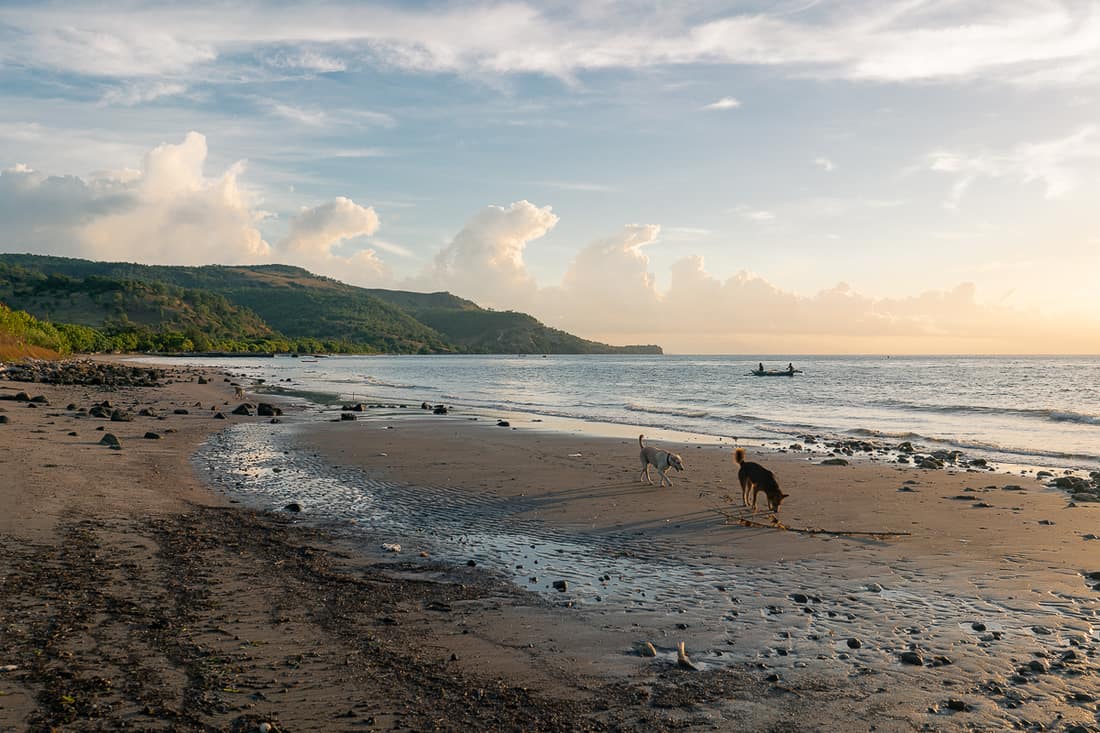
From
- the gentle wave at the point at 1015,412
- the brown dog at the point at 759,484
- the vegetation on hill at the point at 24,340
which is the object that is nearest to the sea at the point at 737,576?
the brown dog at the point at 759,484

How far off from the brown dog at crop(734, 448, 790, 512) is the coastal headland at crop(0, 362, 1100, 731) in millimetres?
524

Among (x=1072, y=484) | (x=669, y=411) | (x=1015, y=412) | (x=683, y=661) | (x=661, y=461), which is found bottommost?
(x=669, y=411)

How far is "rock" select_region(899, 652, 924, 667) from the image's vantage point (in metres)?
6.98

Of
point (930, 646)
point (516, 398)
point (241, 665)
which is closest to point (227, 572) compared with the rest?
point (241, 665)

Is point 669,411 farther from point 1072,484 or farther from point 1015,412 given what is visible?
point 1072,484

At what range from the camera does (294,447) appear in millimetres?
23875

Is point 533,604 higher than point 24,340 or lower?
lower

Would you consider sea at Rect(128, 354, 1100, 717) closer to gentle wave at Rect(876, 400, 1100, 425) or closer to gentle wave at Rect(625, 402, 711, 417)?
gentle wave at Rect(876, 400, 1100, 425)

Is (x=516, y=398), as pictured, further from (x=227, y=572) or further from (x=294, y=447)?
(x=227, y=572)

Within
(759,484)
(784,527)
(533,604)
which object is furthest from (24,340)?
(533,604)

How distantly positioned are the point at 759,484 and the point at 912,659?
7.28 meters

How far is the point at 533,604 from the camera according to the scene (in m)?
8.67

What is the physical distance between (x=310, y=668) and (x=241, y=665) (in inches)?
24.1

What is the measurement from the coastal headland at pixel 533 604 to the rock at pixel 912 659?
0.8 inches
